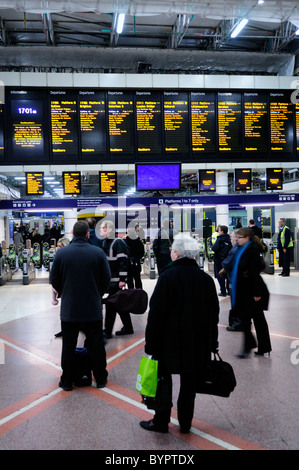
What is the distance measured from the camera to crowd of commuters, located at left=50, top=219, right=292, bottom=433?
9.52 feet

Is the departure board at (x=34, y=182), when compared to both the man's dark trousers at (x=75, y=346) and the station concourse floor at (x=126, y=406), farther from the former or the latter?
the man's dark trousers at (x=75, y=346)

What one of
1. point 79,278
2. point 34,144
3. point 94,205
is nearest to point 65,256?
point 79,278

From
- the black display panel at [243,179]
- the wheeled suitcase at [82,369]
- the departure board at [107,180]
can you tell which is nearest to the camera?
the wheeled suitcase at [82,369]

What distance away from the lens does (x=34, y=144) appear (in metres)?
8.45

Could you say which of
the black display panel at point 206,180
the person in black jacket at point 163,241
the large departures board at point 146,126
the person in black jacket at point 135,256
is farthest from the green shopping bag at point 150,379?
the black display panel at point 206,180

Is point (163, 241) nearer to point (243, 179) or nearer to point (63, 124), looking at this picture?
point (63, 124)

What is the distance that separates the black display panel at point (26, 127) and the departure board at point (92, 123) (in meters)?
0.82

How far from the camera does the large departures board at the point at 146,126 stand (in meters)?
8.50

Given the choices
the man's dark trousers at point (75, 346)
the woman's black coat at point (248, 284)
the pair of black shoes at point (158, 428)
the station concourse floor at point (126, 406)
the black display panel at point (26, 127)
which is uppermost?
the black display panel at point (26, 127)

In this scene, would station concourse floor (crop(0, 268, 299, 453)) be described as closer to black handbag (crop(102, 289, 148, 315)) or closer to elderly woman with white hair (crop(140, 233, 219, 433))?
elderly woman with white hair (crop(140, 233, 219, 433))

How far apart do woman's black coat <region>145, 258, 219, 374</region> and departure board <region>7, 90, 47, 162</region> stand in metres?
6.44

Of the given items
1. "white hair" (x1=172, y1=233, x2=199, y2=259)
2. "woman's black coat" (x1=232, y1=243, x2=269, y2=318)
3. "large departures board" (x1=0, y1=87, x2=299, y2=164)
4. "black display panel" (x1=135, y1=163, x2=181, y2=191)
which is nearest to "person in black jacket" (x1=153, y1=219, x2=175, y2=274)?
"black display panel" (x1=135, y1=163, x2=181, y2=191)

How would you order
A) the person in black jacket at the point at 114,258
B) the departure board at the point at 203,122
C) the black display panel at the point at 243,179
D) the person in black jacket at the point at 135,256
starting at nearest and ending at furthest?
the person in black jacket at the point at 114,258
the person in black jacket at the point at 135,256
the departure board at the point at 203,122
the black display panel at the point at 243,179

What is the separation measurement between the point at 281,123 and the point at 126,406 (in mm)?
7715
